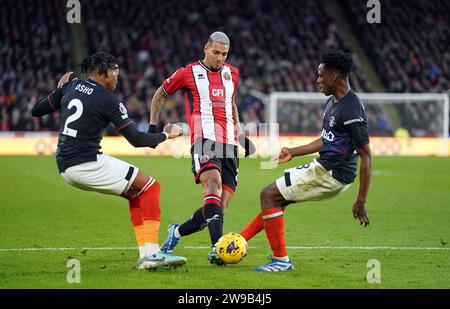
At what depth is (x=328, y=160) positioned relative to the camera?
316 inches

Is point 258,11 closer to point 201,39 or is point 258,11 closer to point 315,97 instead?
point 201,39

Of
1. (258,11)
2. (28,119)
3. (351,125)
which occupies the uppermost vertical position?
(258,11)

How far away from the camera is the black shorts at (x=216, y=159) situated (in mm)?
8883

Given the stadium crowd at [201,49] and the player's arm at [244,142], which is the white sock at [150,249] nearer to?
the player's arm at [244,142]

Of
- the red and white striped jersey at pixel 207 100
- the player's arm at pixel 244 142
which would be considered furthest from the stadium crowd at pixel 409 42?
the red and white striped jersey at pixel 207 100

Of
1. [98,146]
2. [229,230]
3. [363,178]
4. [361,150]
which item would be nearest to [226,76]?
[98,146]

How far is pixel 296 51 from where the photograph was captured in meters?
37.1

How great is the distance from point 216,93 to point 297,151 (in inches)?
62.9

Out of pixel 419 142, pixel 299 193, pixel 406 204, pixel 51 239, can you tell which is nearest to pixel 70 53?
pixel 419 142

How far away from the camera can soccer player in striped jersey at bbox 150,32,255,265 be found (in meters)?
8.88

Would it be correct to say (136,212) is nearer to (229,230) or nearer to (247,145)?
(247,145)

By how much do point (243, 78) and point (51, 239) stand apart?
24.9m

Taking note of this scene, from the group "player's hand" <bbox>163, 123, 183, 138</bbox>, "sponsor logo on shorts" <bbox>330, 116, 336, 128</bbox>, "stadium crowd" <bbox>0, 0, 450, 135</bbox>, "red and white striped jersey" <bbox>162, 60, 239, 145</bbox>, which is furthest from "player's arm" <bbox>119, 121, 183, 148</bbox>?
"stadium crowd" <bbox>0, 0, 450, 135</bbox>

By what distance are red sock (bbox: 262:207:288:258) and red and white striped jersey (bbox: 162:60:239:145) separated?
4.39 feet
